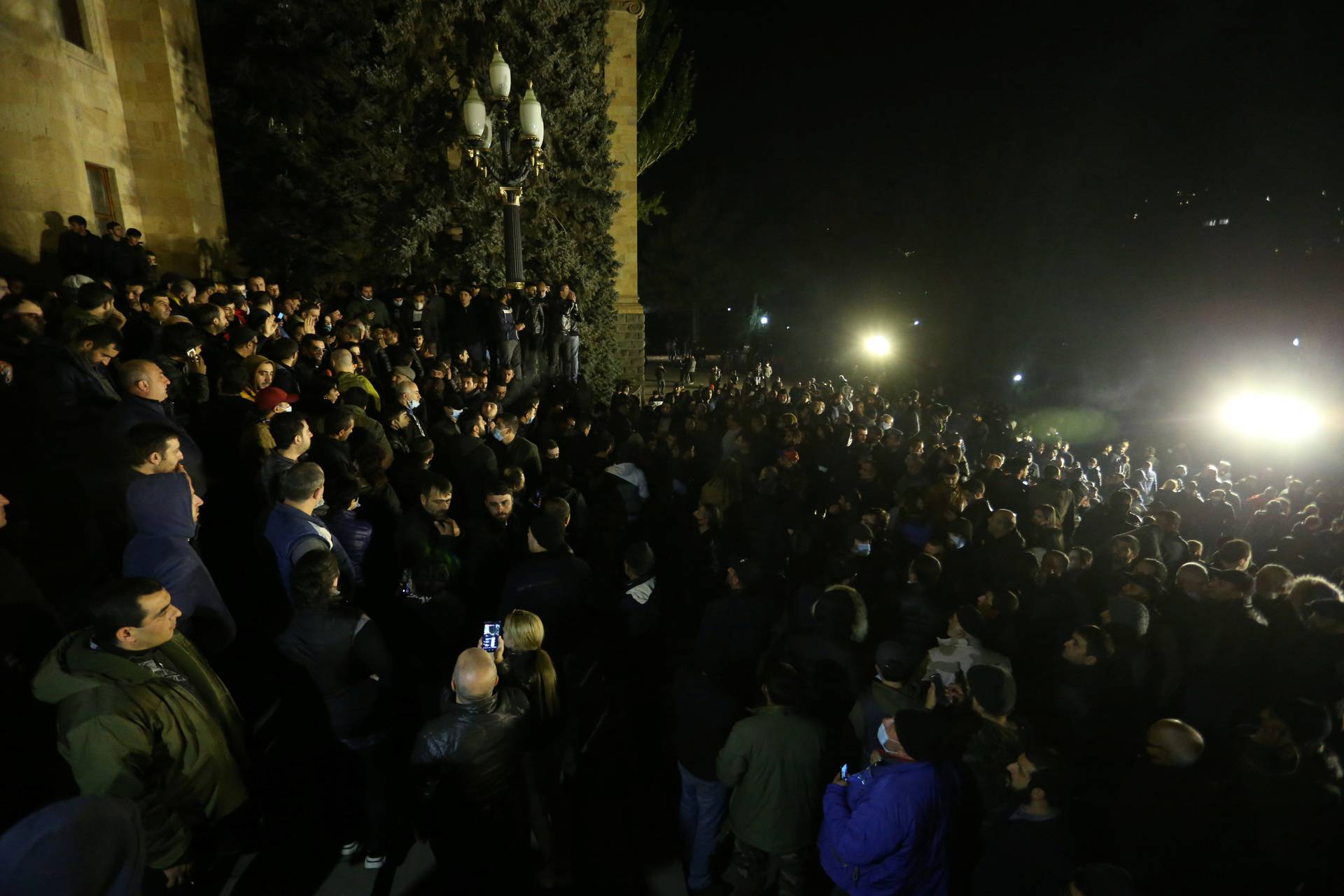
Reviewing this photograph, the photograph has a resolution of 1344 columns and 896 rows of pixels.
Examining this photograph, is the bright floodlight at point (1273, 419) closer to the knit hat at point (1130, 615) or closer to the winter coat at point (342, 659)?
the knit hat at point (1130, 615)

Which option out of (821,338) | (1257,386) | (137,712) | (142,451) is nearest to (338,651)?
(137,712)

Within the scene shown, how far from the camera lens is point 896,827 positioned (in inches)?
102

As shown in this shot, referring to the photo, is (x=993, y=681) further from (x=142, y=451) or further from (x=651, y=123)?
(x=651, y=123)

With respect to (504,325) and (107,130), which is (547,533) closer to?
(504,325)

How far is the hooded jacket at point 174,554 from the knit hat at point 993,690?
152 inches

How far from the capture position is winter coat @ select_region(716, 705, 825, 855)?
2.98 metres

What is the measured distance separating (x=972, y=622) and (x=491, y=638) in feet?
8.91

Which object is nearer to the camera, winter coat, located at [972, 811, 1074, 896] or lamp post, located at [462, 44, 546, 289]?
winter coat, located at [972, 811, 1074, 896]

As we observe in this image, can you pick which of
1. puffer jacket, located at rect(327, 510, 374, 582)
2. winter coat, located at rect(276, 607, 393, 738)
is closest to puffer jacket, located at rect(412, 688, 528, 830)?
winter coat, located at rect(276, 607, 393, 738)

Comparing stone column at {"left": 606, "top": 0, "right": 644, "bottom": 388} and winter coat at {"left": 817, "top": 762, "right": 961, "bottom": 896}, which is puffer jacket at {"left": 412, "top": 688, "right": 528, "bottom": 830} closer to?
winter coat at {"left": 817, "top": 762, "right": 961, "bottom": 896}

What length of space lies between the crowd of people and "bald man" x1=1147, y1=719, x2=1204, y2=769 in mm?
17

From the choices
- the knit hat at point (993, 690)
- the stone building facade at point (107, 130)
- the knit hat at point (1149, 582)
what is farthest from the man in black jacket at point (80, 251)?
the knit hat at point (1149, 582)

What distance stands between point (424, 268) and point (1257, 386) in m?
27.3

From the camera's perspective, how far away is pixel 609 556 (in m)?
6.09
